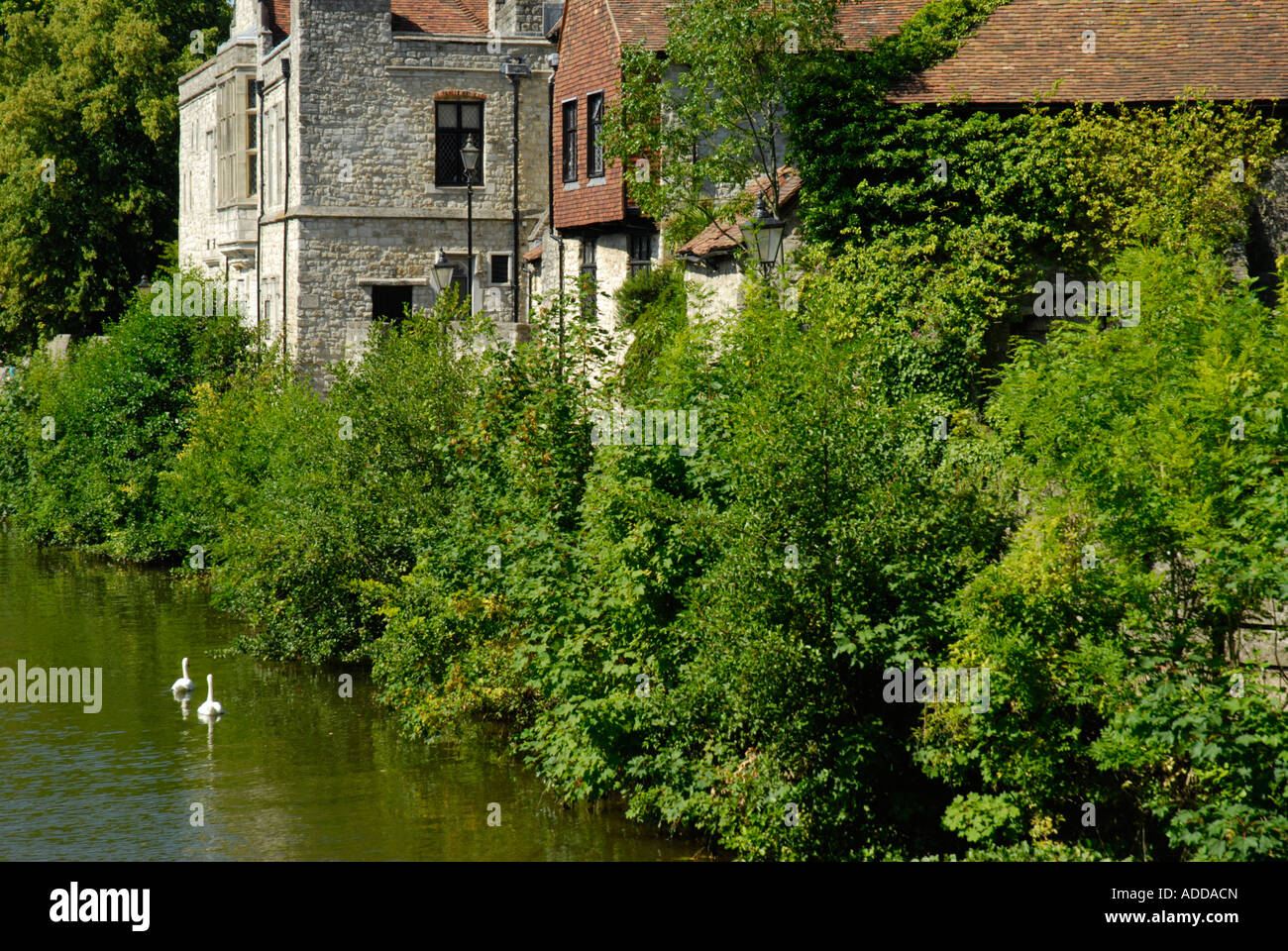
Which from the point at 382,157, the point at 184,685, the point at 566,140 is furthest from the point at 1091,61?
the point at 382,157

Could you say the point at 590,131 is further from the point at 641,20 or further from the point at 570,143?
the point at 641,20

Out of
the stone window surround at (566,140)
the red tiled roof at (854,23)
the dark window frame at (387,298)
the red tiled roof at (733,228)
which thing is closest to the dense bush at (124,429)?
the dark window frame at (387,298)

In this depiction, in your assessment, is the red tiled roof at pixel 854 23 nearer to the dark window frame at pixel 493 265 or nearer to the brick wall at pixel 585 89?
the brick wall at pixel 585 89

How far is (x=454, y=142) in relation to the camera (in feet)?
108

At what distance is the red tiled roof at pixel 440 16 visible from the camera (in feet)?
109

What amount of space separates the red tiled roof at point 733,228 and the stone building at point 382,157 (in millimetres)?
10778

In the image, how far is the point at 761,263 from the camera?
58.4ft

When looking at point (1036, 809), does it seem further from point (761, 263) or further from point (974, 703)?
point (761, 263)

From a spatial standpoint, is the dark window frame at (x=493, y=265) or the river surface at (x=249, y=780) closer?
the river surface at (x=249, y=780)

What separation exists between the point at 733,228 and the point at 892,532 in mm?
10636

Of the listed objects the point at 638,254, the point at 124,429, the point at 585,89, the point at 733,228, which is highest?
the point at 585,89

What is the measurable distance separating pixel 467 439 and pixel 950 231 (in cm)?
667

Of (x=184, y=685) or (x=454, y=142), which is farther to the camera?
(x=454, y=142)

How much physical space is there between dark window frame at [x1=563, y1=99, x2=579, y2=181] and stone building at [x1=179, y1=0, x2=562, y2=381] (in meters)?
4.11
